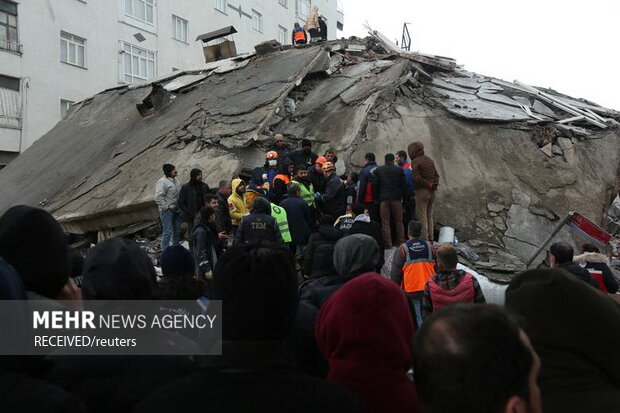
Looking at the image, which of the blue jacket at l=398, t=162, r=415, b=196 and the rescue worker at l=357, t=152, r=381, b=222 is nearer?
the rescue worker at l=357, t=152, r=381, b=222

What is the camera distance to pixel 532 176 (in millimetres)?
10219

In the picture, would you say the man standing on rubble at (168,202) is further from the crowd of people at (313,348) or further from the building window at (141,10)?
the building window at (141,10)

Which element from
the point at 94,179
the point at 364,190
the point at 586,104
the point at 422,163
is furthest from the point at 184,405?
the point at 586,104

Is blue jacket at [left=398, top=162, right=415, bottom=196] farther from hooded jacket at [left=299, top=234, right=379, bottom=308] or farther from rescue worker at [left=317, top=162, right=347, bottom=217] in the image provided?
hooded jacket at [left=299, top=234, right=379, bottom=308]

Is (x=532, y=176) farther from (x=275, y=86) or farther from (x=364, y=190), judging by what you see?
(x=275, y=86)

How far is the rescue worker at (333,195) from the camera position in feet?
27.9

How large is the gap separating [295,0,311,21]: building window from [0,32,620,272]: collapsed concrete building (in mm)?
28714

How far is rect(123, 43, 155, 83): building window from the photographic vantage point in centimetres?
2714

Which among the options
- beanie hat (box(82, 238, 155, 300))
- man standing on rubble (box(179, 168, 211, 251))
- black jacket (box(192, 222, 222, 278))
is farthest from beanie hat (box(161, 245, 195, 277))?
man standing on rubble (box(179, 168, 211, 251))

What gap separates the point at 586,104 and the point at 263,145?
8.94 meters

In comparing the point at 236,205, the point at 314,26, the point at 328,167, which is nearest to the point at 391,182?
the point at 328,167

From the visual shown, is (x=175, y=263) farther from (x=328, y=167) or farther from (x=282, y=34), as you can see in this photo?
(x=282, y=34)

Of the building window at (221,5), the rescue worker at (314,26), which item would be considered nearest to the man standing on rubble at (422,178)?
the rescue worker at (314,26)

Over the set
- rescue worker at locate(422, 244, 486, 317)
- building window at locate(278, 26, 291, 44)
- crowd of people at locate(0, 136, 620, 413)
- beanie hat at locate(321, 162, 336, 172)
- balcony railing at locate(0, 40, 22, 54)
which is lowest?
rescue worker at locate(422, 244, 486, 317)
